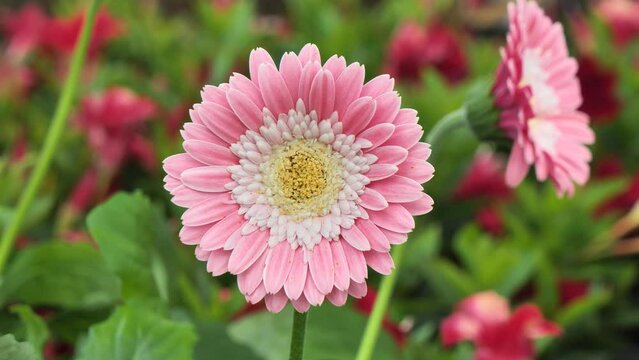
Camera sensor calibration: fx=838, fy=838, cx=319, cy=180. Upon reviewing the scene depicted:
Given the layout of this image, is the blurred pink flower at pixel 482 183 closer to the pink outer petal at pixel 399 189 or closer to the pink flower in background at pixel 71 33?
the pink flower in background at pixel 71 33

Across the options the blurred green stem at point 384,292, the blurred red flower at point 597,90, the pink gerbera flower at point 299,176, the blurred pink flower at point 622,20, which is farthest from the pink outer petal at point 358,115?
the blurred pink flower at point 622,20

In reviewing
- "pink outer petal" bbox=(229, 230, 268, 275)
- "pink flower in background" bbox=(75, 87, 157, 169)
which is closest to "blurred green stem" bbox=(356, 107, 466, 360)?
"pink outer petal" bbox=(229, 230, 268, 275)

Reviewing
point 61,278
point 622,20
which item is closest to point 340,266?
point 61,278

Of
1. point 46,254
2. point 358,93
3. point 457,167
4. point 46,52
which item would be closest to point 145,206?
point 46,254

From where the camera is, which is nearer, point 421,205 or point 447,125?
point 421,205

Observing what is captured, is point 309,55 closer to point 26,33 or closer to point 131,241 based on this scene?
point 131,241

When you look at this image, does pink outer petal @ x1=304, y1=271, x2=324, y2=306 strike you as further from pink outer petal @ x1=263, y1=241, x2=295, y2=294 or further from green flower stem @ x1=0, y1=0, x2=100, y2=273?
green flower stem @ x1=0, y1=0, x2=100, y2=273

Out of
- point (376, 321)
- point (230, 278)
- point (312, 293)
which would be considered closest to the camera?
point (312, 293)

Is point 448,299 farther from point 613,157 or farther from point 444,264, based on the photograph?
point 613,157
